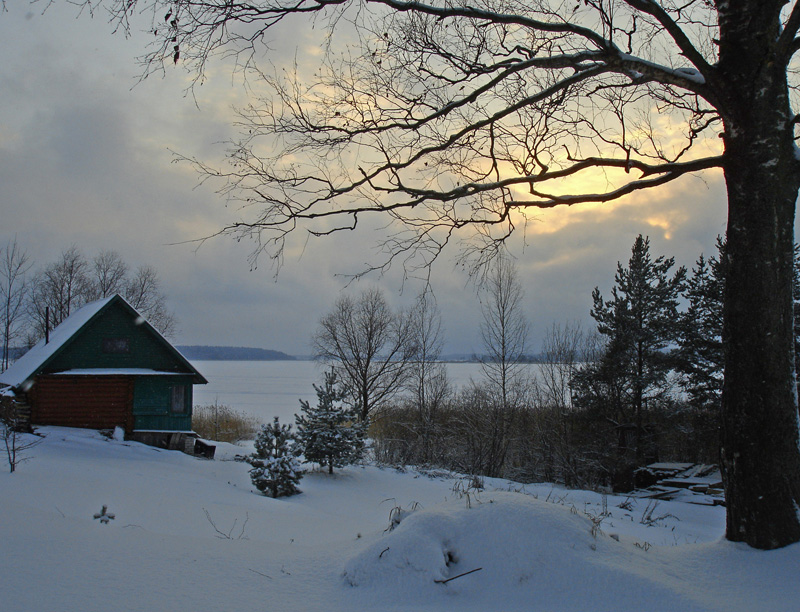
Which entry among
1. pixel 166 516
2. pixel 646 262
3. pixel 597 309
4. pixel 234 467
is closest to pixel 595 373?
pixel 597 309

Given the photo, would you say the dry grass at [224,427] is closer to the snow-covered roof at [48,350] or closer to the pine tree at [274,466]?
the snow-covered roof at [48,350]

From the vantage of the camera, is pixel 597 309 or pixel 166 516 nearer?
pixel 166 516

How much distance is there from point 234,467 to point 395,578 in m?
17.2

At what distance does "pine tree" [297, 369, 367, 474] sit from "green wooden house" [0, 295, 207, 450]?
9952 mm

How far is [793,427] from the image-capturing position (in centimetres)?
418

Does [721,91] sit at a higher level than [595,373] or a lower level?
higher

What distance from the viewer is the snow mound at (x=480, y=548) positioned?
350 centimetres

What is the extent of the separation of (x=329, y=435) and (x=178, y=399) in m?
11.3

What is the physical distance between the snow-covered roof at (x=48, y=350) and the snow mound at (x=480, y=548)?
71.9 ft

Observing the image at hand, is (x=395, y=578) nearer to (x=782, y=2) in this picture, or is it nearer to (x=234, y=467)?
(x=782, y=2)

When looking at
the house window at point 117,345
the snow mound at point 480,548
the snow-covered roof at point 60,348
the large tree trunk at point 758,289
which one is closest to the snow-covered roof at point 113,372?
the snow-covered roof at point 60,348

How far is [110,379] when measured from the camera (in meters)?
22.5

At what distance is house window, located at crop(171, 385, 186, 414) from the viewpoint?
24139mm

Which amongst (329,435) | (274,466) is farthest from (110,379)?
(274,466)
